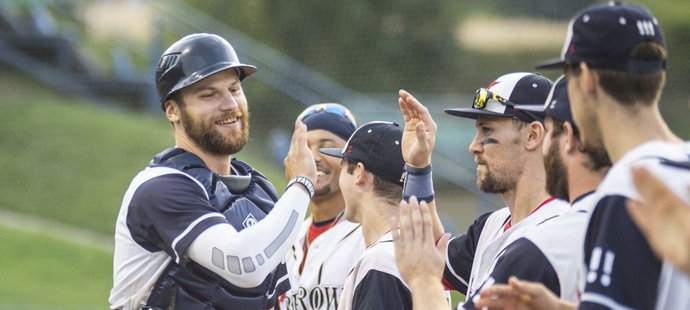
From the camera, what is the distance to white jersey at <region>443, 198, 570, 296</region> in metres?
4.31

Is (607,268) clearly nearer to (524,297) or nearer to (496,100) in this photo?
(524,297)

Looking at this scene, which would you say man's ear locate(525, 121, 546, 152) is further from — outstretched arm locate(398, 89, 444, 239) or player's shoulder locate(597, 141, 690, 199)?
player's shoulder locate(597, 141, 690, 199)

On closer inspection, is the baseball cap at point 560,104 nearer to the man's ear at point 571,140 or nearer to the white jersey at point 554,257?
the man's ear at point 571,140

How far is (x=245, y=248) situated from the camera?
4309 mm

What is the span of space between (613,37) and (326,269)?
10.2ft

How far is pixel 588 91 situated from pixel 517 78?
200 cm

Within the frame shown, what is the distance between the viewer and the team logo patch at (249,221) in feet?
15.4

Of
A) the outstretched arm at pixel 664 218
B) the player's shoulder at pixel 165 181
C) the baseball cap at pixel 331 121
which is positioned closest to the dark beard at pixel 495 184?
the player's shoulder at pixel 165 181

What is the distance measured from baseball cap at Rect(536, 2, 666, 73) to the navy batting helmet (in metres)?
2.22

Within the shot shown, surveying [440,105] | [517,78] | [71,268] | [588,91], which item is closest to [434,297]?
[588,91]

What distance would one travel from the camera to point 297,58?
56.9 feet

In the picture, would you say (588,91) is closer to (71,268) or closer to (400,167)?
(400,167)

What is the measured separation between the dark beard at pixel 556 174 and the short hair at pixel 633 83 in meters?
0.52

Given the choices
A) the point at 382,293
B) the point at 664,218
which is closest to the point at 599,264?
the point at 664,218
